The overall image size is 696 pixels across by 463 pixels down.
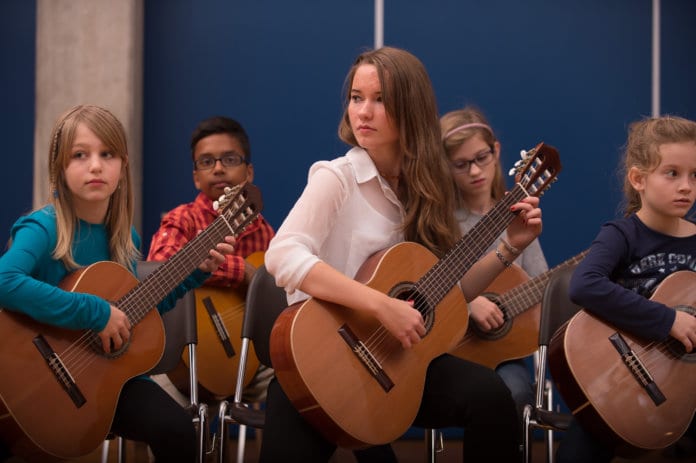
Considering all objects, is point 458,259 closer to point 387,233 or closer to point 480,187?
point 387,233

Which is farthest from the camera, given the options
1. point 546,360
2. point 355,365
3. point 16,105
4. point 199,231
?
point 16,105

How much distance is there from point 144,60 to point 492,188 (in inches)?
90.3

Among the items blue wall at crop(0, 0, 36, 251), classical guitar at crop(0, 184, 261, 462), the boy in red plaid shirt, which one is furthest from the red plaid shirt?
blue wall at crop(0, 0, 36, 251)

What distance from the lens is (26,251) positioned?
261 centimetres

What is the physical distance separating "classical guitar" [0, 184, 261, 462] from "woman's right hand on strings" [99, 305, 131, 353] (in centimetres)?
3

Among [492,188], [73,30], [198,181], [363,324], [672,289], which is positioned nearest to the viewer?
[363,324]

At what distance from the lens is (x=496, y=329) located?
3.31 metres

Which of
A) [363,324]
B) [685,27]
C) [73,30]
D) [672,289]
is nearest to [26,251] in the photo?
[363,324]

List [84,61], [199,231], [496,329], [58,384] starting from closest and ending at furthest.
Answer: [58,384]
[496,329]
[199,231]
[84,61]

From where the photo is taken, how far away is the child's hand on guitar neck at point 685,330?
8.25ft

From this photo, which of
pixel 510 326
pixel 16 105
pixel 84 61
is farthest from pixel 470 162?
pixel 16 105

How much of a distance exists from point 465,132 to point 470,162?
126 millimetres

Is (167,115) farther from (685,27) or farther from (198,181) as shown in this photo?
(685,27)

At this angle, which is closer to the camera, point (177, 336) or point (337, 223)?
point (337, 223)
